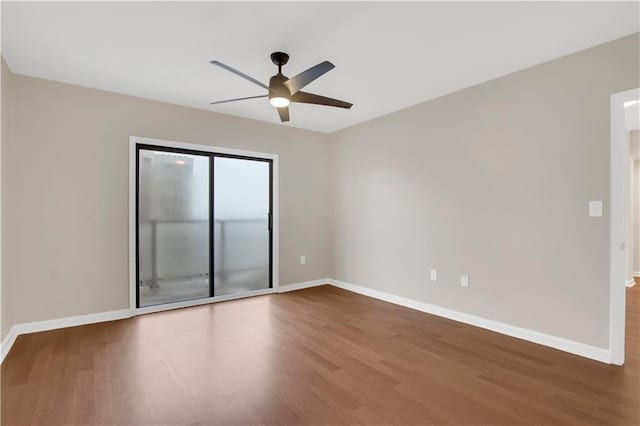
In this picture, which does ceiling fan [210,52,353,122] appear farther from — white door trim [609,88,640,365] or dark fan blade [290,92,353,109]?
white door trim [609,88,640,365]

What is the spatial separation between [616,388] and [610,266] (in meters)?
0.92

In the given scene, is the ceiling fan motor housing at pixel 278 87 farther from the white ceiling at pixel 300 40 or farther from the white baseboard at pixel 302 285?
the white baseboard at pixel 302 285

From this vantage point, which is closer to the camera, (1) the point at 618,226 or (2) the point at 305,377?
(2) the point at 305,377

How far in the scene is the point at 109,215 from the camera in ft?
11.6

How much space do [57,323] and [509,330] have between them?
15.2ft

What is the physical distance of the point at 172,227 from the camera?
4020mm

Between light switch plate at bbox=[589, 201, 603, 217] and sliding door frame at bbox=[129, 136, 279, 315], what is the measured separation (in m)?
Answer: 3.72

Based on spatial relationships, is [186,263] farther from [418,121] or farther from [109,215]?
[418,121]

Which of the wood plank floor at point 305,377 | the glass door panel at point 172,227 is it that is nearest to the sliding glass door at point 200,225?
the glass door panel at point 172,227

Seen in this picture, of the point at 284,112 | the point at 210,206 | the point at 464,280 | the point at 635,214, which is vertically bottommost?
the point at 464,280

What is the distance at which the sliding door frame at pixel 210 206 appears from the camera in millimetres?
3656

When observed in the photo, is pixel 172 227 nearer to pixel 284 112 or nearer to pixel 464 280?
pixel 284 112

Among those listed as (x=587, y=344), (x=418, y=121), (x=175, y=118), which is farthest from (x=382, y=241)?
(x=175, y=118)

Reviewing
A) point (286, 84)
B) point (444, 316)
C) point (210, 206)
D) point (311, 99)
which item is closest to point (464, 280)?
point (444, 316)
